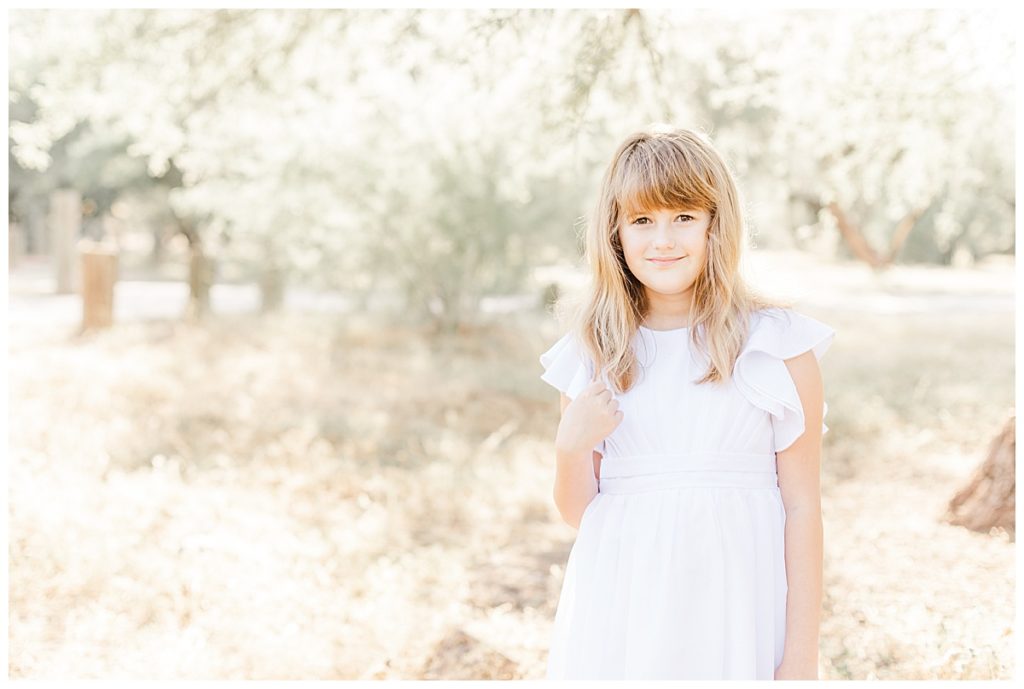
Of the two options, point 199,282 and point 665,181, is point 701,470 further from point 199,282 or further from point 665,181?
point 199,282

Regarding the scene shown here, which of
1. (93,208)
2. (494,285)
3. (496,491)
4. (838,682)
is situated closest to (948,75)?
(496,491)

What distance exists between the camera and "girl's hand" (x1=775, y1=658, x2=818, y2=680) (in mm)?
2043

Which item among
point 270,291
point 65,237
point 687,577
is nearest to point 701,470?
point 687,577

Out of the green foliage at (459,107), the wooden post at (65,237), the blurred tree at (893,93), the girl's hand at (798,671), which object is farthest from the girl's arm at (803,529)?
the wooden post at (65,237)

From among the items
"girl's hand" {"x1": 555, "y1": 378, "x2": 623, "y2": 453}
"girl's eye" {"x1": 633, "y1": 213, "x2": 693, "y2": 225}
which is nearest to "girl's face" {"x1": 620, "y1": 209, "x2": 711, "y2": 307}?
"girl's eye" {"x1": 633, "y1": 213, "x2": 693, "y2": 225}

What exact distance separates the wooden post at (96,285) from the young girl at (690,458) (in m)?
10.6

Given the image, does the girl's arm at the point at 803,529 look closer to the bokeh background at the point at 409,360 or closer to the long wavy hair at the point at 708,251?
the long wavy hair at the point at 708,251

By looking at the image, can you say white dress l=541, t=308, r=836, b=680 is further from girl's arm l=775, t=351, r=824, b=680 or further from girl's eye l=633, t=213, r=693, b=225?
girl's eye l=633, t=213, r=693, b=225

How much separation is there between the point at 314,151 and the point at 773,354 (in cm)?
968

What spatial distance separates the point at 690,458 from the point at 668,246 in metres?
0.48

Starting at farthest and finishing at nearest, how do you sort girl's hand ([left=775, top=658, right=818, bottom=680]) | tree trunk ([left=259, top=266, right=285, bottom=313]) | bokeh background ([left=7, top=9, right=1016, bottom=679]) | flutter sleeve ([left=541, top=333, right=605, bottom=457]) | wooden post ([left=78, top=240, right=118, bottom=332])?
tree trunk ([left=259, top=266, right=285, bottom=313]) < wooden post ([left=78, top=240, right=118, bottom=332]) < bokeh background ([left=7, top=9, right=1016, bottom=679]) < flutter sleeve ([left=541, top=333, right=605, bottom=457]) < girl's hand ([left=775, top=658, right=818, bottom=680])

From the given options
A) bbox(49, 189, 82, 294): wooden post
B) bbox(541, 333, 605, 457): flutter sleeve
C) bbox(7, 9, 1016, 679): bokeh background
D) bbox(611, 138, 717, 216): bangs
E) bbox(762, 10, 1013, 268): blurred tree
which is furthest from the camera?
bbox(49, 189, 82, 294): wooden post

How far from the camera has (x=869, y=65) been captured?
6465 mm

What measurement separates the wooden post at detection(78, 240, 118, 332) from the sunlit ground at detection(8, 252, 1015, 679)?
84cm
